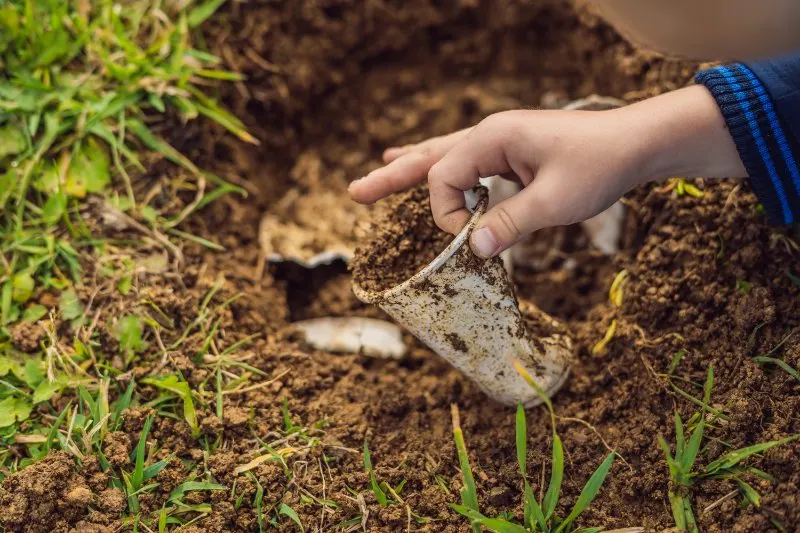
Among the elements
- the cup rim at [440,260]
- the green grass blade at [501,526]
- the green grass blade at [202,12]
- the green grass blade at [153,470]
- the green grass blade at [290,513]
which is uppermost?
the green grass blade at [202,12]

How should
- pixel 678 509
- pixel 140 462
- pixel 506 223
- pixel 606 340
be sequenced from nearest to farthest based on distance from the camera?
pixel 506 223
pixel 678 509
pixel 140 462
pixel 606 340

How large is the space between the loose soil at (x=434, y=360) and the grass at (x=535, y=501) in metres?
0.05

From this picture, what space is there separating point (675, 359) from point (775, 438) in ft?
0.96

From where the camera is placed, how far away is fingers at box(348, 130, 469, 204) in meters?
1.82

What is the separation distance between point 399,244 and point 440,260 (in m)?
0.25

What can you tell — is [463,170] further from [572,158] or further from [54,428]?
[54,428]

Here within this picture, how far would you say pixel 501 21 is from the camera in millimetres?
2740

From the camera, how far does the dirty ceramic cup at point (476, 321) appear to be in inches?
62.7

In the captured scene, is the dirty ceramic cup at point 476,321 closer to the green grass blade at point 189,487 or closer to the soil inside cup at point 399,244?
the soil inside cup at point 399,244

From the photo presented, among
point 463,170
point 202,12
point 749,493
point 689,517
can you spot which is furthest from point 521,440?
point 202,12

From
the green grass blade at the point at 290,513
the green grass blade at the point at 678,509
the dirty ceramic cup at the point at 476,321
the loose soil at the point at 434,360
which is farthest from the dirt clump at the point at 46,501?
the green grass blade at the point at 678,509

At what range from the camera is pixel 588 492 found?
1642mm

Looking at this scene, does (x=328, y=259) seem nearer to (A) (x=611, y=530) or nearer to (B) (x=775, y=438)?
(A) (x=611, y=530)

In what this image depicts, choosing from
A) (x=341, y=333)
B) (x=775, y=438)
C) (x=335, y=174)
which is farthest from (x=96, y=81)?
(x=775, y=438)
